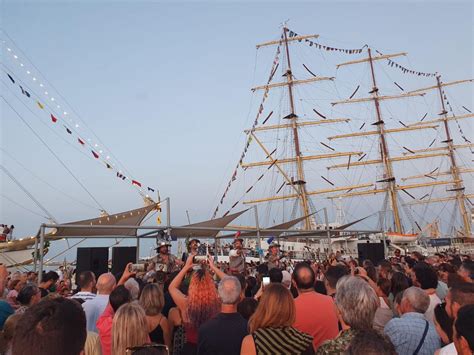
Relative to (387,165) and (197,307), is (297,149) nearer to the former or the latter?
(387,165)

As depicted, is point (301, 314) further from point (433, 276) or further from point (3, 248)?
point (3, 248)

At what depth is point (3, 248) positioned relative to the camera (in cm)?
1839

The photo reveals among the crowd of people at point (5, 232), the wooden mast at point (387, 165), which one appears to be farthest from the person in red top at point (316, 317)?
the wooden mast at point (387, 165)

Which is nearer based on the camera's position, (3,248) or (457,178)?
(3,248)

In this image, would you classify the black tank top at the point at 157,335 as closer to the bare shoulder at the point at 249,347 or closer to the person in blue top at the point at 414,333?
the bare shoulder at the point at 249,347

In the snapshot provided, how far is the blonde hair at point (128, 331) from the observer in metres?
2.98

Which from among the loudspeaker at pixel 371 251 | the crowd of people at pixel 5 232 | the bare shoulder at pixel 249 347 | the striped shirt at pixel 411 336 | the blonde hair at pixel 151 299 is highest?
the crowd of people at pixel 5 232

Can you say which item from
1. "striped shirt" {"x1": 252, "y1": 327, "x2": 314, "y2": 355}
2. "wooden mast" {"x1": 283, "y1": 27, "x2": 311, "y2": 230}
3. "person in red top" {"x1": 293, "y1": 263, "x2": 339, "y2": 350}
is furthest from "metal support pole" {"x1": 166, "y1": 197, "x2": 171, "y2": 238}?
"wooden mast" {"x1": 283, "y1": 27, "x2": 311, "y2": 230}

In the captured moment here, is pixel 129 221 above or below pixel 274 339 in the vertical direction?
above

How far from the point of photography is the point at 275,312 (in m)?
2.89

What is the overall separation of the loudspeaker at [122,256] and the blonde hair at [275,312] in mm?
7958

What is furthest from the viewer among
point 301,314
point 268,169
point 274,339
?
point 268,169

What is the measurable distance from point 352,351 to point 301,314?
2058mm

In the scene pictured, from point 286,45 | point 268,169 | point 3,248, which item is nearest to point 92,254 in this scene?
point 3,248
